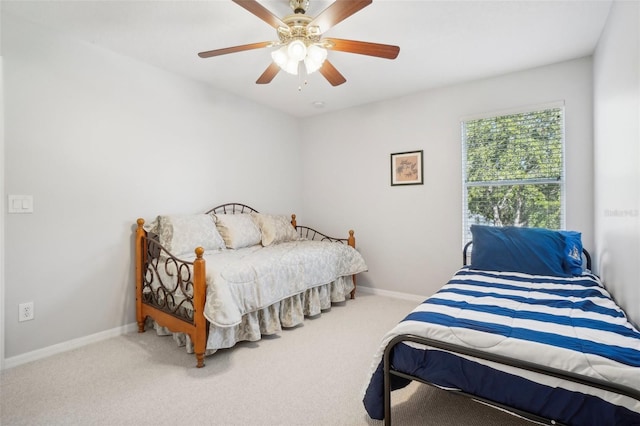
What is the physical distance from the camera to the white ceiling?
6.82 feet

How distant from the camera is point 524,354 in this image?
119 centimetres

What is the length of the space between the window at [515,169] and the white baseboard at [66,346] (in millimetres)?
3428

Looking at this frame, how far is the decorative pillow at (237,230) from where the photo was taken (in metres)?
3.19

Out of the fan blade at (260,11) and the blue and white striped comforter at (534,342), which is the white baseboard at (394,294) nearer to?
the blue and white striped comforter at (534,342)

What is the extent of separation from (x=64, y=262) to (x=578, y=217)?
430cm

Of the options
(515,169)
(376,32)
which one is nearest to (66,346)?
(376,32)

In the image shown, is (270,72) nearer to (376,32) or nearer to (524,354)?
(376,32)

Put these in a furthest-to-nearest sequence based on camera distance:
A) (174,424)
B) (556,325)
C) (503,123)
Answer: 1. (503,123)
2. (174,424)
3. (556,325)

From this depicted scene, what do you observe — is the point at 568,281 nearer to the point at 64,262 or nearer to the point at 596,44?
the point at 596,44

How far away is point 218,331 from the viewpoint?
7.30 ft

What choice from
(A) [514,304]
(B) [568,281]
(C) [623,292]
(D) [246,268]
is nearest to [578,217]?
(B) [568,281]

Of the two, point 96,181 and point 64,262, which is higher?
point 96,181

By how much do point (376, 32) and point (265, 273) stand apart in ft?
6.73

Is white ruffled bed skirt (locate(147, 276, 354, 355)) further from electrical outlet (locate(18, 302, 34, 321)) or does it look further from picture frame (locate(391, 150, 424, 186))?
picture frame (locate(391, 150, 424, 186))
